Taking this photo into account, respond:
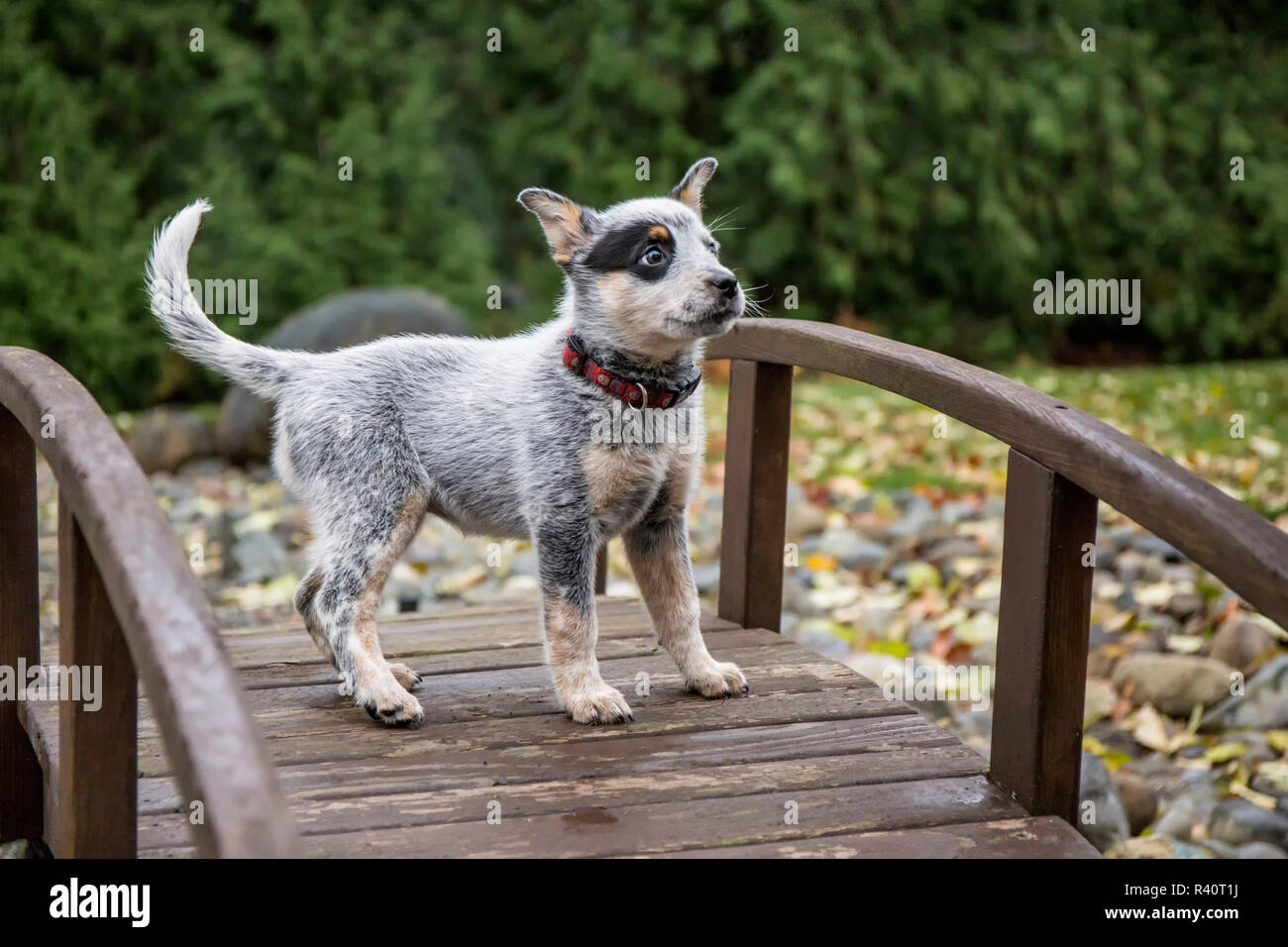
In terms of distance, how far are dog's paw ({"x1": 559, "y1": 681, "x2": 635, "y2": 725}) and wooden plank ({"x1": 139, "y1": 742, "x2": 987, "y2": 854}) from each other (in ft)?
0.69

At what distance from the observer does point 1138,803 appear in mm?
4430

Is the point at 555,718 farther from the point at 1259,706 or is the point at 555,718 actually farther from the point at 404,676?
the point at 1259,706

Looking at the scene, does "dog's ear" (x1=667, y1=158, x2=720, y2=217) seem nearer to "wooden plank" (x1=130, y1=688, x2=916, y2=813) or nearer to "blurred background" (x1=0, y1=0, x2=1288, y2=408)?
"wooden plank" (x1=130, y1=688, x2=916, y2=813)

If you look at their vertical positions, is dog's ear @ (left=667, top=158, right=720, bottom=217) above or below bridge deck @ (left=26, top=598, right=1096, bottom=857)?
above

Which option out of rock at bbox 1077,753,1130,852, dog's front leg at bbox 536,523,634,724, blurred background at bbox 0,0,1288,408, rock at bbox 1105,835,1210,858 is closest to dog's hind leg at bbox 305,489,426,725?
dog's front leg at bbox 536,523,634,724

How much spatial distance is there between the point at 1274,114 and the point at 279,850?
13.6m

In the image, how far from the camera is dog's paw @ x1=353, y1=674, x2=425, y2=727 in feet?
10.4

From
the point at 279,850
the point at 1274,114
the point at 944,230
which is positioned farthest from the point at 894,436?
the point at 279,850

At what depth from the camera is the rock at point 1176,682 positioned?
16.3 feet

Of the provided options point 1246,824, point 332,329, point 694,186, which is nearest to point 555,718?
point 694,186

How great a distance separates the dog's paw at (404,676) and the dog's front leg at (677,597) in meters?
0.68

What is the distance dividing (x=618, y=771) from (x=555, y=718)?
0.39m

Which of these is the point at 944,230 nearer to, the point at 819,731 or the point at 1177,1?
the point at 1177,1
